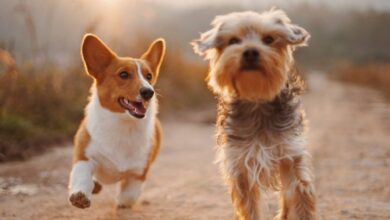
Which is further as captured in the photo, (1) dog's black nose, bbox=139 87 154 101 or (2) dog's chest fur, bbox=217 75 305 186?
(1) dog's black nose, bbox=139 87 154 101

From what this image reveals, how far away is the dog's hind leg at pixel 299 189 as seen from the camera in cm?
488

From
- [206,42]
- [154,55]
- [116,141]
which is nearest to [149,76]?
[154,55]

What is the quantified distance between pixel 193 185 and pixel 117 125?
6.84 ft

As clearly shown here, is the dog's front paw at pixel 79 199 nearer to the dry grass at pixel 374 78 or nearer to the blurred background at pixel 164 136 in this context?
the blurred background at pixel 164 136

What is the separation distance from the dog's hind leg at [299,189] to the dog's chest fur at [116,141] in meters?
1.65

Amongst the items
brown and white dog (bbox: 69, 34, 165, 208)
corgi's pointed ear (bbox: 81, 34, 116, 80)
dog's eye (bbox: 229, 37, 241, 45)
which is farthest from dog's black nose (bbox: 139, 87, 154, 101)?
dog's eye (bbox: 229, 37, 241, 45)

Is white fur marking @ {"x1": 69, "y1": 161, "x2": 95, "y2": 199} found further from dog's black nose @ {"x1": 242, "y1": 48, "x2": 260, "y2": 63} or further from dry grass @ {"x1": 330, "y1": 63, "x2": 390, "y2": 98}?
dry grass @ {"x1": 330, "y1": 63, "x2": 390, "y2": 98}

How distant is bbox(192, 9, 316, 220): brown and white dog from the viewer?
185 inches

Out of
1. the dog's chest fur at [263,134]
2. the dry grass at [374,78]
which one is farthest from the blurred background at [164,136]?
the dry grass at [374,78]

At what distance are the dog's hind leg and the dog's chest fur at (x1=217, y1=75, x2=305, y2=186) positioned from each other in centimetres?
11

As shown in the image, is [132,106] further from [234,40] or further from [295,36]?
[295,36]

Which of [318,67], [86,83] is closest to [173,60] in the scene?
[86,83]

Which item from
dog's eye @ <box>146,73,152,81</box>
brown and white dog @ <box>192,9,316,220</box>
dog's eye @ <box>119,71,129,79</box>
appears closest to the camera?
brown and white dog @ <box>192,9,316,220</box>

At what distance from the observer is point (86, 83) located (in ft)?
43.5
